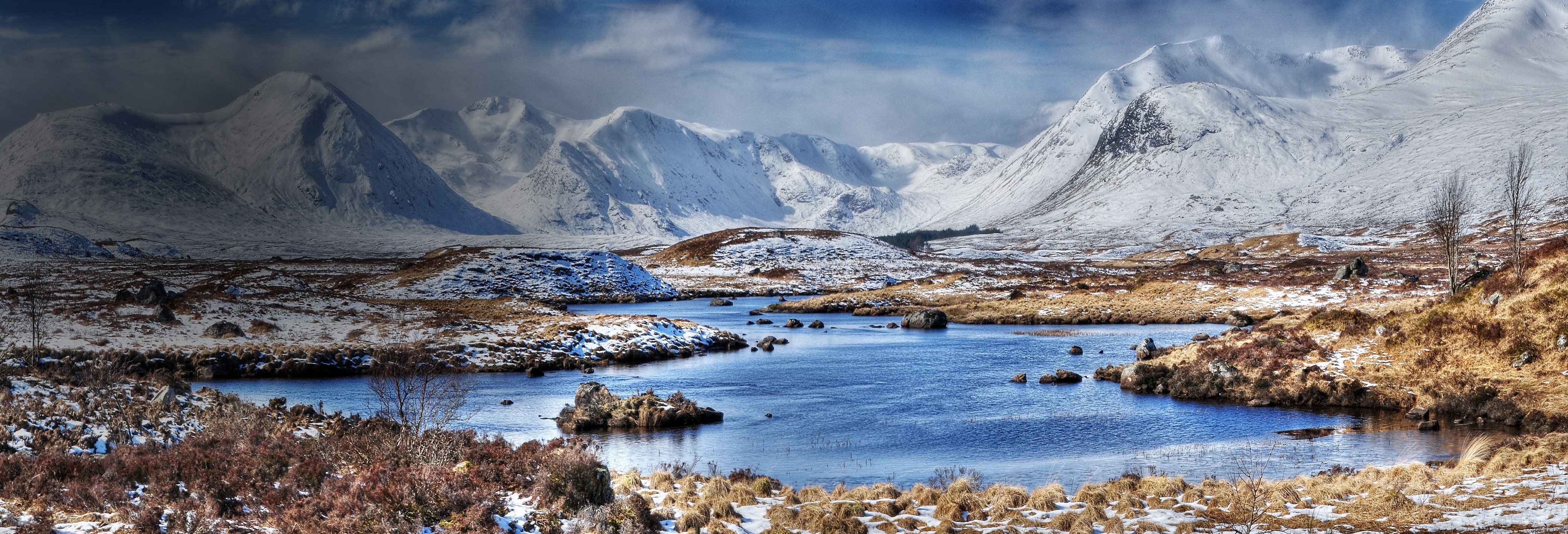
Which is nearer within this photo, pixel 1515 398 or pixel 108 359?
pixel 1515 398

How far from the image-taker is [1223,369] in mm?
36500

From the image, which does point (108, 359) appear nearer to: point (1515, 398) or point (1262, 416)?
point (1262, 416)

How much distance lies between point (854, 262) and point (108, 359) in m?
113

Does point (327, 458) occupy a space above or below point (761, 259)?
below

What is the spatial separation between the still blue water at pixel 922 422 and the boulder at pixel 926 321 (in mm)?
18110

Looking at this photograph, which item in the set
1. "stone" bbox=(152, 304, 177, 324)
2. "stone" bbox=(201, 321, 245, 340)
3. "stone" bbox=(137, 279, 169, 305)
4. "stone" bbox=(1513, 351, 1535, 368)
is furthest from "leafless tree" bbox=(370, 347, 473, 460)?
"stone" bbox=(1513, 351, 1535, 368)

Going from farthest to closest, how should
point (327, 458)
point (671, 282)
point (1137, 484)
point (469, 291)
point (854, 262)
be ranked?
point (854, 262)
point (671, 282)
point (469, 291)
point (1137, 484)
point (327, 458)

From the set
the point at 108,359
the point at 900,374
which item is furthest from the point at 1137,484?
the point at 108,359

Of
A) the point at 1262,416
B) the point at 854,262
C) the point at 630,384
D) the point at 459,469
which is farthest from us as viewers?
the point at 854,262

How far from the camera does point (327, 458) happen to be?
57.8 ft

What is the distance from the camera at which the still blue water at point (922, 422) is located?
25.1 metres

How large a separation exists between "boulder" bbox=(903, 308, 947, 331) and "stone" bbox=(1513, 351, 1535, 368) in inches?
1676

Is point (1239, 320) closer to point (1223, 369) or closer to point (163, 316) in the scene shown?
point (1223, 369)

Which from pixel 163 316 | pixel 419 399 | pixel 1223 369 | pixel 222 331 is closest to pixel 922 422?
pixel 1223 369
